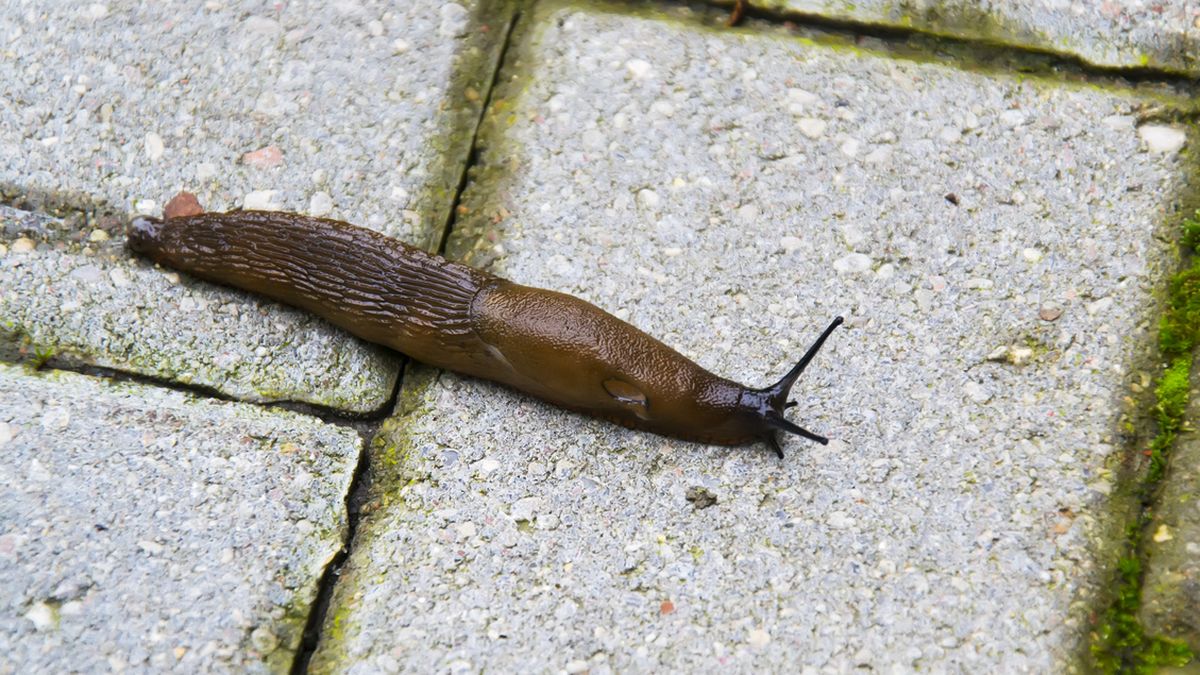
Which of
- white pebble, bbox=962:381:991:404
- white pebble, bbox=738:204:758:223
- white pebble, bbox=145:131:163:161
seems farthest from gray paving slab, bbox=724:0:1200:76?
white pebble, bbox=145:131:163:161

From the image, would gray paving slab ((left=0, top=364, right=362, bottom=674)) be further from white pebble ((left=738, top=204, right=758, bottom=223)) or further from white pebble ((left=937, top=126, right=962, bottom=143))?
white pebble ((left=937, top=126, right=962, bottom=143))

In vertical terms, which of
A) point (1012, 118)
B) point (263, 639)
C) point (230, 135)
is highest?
point (1012, 118)

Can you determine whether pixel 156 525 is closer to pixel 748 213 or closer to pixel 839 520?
pixel 839 520

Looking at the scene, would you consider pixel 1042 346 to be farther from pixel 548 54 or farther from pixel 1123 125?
pixel 548 54

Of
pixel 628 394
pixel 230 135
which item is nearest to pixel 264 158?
pixel 230 135

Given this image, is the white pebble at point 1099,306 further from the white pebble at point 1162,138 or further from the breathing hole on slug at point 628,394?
the breathing hole on slug at point 628,394

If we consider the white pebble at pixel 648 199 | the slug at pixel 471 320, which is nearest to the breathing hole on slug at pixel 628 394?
the slug at pixel 471 320
